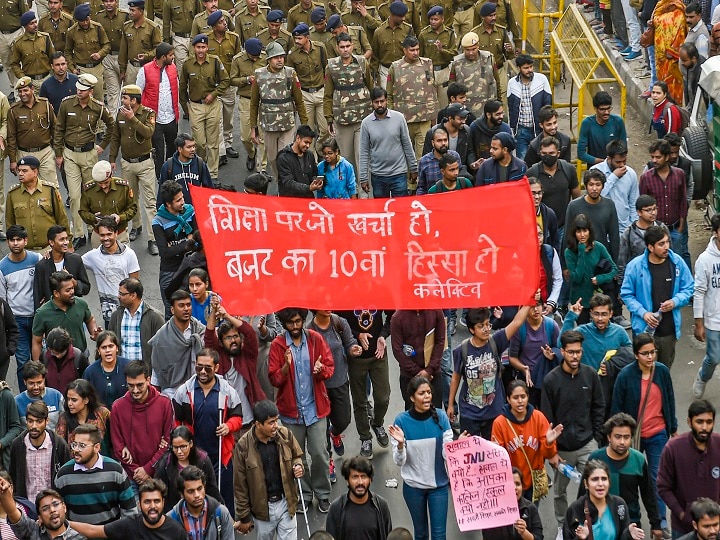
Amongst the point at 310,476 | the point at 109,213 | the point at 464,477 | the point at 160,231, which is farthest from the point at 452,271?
the point at 109,213

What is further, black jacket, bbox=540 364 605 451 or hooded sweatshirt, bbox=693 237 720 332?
hooded sweatshirt, bbox=693 237 720 332

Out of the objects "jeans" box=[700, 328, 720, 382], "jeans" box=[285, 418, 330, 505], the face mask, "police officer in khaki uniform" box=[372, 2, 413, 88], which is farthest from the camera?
"police officer in khaki uniform" box=[372, 2, 413, 88]

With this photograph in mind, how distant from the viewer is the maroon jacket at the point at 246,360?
41.2 feet

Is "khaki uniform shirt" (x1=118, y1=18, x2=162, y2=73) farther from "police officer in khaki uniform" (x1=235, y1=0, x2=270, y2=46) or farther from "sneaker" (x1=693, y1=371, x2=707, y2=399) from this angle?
"sneaker" (x1=693, y1=371, x2=707, y2=399)

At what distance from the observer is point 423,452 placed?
38.8 ft

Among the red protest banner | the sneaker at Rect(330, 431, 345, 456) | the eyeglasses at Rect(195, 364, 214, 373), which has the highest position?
the red protest banner

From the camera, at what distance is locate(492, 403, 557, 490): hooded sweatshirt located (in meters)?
11.8

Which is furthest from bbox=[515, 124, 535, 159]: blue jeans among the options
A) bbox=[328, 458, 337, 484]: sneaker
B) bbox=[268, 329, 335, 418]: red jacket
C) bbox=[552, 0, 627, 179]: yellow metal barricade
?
bbox=[268, 329, 335, 418]: red jacket

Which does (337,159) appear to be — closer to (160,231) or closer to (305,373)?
(160,231)

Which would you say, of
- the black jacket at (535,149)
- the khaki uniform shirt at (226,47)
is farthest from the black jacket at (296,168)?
the khaki uniform shirt at (226,47)

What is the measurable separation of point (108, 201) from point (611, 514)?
7490 mm

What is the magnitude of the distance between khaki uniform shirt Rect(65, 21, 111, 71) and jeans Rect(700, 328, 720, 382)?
10081mm

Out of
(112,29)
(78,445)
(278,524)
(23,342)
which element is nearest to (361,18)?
(112,29)

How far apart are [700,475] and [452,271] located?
244cm
